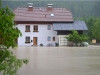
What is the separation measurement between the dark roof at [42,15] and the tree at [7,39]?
110 feet

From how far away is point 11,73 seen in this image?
17.1 ft

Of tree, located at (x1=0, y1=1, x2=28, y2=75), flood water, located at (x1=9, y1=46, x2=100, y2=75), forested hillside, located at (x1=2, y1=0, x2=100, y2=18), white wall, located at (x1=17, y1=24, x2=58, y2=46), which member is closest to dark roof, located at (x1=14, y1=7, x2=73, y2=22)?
white wall, located at (x1=17, y1=24, x2=58, y2=46)

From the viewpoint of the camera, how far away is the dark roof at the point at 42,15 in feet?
128

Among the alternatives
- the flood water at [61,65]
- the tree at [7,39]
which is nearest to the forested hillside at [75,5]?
the flood water at [61,65]

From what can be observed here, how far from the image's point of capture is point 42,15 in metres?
39.9

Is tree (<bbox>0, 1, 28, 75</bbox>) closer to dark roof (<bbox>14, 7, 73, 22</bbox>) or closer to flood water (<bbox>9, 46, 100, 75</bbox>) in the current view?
flood water (<bbox>9, 46, 100, 75</bbox>)

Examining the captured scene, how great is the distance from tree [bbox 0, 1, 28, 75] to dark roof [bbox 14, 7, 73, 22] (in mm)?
33529

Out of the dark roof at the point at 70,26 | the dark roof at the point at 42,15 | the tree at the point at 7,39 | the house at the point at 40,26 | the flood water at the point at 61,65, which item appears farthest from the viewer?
the dark roof at the point at 42,15

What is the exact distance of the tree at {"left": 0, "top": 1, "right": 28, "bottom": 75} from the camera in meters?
4.84

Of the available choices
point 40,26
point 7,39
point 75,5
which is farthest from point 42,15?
point 75,5

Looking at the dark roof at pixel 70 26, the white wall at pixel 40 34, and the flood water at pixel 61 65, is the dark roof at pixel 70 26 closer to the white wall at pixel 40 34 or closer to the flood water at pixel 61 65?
the white wall at pixel 40 34

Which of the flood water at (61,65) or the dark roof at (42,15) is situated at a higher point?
the dark roof at (42,15)

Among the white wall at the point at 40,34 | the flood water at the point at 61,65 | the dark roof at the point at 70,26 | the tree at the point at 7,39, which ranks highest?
the dark roof at the point at 70,26

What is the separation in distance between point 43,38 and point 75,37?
576cm
